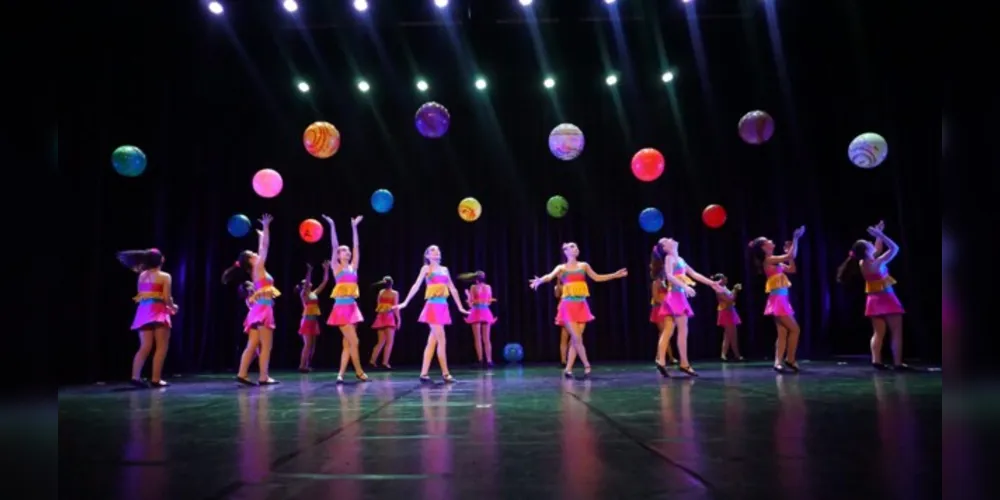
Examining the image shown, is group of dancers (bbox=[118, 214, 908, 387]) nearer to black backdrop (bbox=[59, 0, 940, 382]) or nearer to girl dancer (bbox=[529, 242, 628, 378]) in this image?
girl dancer (bbox=[529, 242, 628, 378])

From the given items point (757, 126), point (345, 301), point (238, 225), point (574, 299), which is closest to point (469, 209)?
point (238, 225)

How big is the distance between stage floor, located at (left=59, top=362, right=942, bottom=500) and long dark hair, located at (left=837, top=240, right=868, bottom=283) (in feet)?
9.14

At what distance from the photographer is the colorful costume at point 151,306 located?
9188 mm

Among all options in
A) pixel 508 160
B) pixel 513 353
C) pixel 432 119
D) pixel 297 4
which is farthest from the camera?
pixel 508 160

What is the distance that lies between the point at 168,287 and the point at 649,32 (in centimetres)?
912

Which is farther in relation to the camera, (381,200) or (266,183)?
(381,200)

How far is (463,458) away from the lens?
10.3 feet

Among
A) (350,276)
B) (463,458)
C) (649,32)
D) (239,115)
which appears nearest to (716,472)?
(463,458)

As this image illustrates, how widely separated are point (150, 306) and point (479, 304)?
259 inches

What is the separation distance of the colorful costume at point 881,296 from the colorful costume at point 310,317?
9911mm

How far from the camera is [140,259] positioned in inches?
367

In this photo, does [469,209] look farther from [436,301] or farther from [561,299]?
[436,301]

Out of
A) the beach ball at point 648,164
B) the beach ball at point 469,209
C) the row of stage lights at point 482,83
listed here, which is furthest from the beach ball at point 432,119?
the beach ball at point 648,164

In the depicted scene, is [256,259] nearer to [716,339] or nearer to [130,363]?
[130,363]
